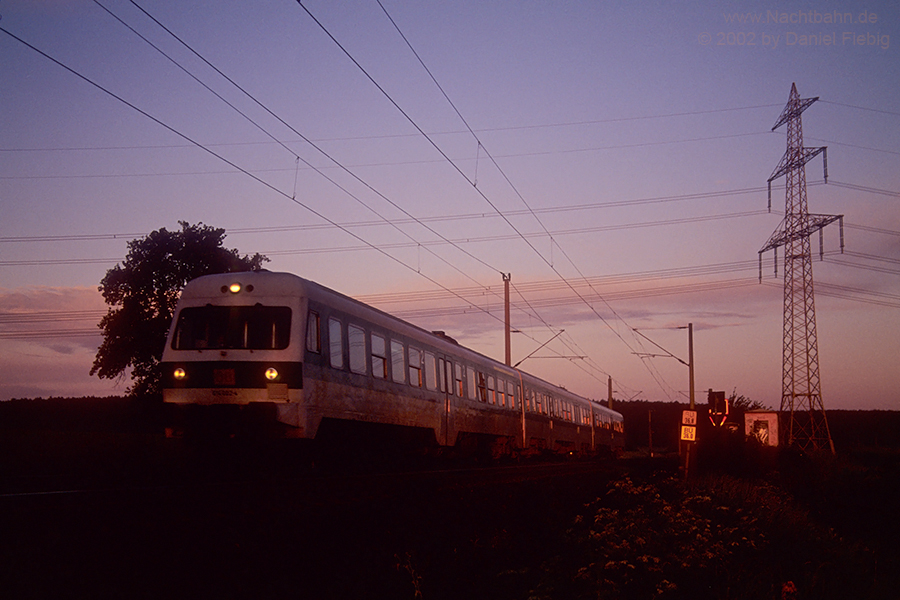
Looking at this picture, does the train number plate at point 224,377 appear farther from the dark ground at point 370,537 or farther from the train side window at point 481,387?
the train side window at point 481,387

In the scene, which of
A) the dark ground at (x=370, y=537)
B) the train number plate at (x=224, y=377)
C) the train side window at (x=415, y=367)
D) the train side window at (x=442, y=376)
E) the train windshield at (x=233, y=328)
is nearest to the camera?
the dark ground at (x=370, y=537)

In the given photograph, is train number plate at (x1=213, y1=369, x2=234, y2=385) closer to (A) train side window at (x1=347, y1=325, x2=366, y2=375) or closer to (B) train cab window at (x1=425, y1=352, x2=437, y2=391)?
(A) train side window at (x1=347, y1=325, x2=366, y2=375)

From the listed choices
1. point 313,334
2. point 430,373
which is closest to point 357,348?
point 313,334

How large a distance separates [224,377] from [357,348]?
2626 millimetres

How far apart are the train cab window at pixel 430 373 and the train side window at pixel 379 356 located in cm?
236

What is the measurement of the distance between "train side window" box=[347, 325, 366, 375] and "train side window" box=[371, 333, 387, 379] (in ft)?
1.34

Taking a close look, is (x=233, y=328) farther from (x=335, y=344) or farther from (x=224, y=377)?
(x=335, y=344)

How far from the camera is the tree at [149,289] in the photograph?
37.4 meters

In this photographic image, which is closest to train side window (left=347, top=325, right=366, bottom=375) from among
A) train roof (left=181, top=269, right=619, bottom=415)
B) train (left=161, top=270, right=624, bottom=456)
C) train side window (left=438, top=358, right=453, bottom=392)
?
train (left=161, top=270, right=624, bottom=456)

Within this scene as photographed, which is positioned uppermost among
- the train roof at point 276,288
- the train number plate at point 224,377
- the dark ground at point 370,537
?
the train roof at point 276,288

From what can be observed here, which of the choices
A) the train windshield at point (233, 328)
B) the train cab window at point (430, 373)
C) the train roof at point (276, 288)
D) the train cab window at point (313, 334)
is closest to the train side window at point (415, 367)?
the train cab window at point (430, 373)

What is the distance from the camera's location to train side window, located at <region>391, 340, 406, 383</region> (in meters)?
15.1

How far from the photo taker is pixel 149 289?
39000mm

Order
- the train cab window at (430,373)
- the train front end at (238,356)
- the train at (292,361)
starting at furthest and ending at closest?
the train cab window at (430,373), the train at (292,361), the train front end at (238,356)
